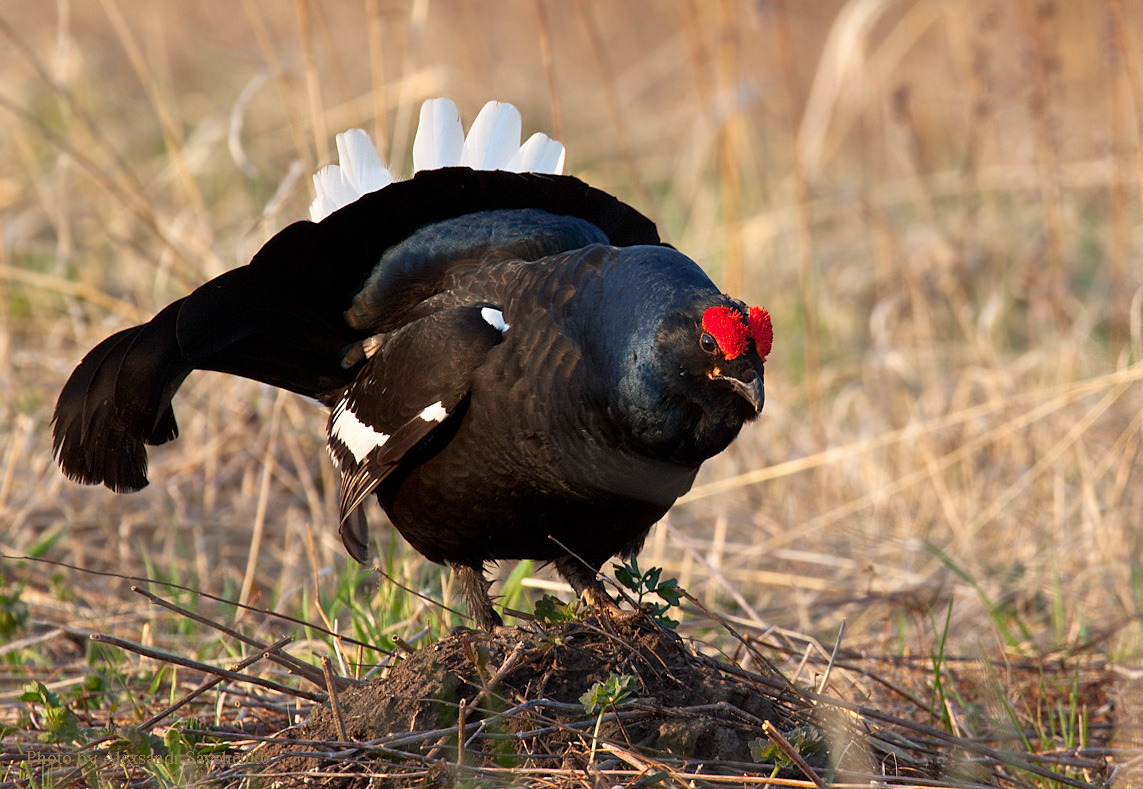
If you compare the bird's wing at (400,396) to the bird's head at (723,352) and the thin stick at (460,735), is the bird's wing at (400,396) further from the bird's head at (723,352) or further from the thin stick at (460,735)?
the thin stick at (460,735)

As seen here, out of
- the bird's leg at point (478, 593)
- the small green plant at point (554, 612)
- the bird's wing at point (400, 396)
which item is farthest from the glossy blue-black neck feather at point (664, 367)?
the bird's leg at point (478, 593)

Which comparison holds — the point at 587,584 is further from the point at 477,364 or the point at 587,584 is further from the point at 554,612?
the point at 477,364

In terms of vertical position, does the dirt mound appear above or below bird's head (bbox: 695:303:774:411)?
below

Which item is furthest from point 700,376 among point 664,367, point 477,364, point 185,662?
point 185,662

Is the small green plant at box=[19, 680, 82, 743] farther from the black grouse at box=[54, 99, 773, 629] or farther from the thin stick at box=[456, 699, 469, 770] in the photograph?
the thin stick at box=[456, 699, 469, 770]

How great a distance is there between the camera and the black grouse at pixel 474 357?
299 centimetres

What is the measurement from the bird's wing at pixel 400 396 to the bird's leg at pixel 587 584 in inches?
24.1

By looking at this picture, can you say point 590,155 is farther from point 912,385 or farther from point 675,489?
point 675,489

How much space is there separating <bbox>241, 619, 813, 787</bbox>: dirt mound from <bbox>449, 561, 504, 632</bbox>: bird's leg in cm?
61

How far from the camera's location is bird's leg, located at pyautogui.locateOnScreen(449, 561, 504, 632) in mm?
3691

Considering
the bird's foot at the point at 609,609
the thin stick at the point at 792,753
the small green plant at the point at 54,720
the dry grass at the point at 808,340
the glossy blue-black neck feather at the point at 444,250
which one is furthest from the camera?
the dry grass at the point at 808,340

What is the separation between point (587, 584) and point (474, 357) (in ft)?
2.67

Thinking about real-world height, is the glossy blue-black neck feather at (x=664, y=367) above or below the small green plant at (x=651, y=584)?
above

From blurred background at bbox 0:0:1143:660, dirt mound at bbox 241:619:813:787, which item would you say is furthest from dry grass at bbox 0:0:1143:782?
dirt mound at bbox 241:619:813:787
